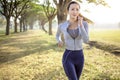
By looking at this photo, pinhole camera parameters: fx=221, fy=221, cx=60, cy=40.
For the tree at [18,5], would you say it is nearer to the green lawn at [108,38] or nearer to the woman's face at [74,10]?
the green lawn at [108,38]

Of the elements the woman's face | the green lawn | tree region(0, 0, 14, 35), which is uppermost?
tree region(0, 0, 14, 35)

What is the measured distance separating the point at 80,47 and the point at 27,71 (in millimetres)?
5864

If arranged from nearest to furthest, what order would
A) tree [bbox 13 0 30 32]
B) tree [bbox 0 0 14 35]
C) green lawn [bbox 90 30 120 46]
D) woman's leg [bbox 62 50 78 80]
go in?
woman's leg [bbox 62 50 78 80]
green lawn [bbox 90 30 120 46]
tree [bbox 0 0 14 35]
tree [bbox 13 0 30 32]

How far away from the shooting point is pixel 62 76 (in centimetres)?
948

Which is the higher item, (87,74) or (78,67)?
(78,67)

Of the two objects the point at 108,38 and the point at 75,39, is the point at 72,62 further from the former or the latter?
the point at 108,38

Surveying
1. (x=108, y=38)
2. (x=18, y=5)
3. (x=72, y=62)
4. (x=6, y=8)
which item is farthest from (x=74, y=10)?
(x=18, y=5)

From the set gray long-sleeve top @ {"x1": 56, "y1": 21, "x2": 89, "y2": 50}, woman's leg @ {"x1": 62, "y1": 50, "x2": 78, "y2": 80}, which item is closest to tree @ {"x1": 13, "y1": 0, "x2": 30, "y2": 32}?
gray long-sleeve top @ {"x1": 56, "y1": 21, "x2": 89, "y2": 50}

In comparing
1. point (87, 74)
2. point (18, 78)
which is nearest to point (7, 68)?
point (18, 78)

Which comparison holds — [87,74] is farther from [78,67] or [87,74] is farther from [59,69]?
[78,67]

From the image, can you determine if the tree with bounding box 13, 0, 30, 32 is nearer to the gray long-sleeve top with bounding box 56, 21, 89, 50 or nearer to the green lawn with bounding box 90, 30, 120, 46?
the green lawn with bounding box 90, 30, 120, 46

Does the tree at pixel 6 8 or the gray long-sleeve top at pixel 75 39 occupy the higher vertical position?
the tree at pixel 6 8

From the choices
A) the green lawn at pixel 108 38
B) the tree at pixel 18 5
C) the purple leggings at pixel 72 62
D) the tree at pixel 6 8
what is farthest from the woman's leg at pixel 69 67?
the tree at pixel 18 5

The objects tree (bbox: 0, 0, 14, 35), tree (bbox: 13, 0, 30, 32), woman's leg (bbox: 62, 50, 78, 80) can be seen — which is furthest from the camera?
tree (bbox: 13, 0, 30, 32)
